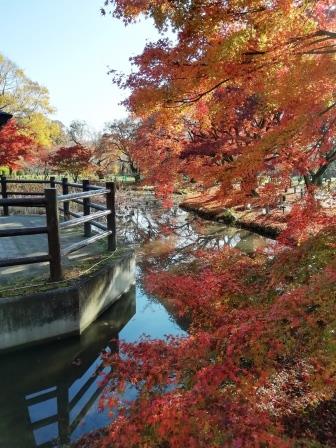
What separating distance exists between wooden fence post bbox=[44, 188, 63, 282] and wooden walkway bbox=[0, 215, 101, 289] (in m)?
0.29

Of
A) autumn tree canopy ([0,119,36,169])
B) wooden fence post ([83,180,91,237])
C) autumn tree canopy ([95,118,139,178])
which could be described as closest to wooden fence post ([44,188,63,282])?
wooden fence post ([83,180,91,237])

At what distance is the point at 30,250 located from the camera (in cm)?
729

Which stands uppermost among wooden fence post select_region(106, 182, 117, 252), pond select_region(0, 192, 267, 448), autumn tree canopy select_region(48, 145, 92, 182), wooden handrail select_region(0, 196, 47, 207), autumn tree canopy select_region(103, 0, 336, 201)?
autumn tree canopy select_region(103, 0, 336, 201)

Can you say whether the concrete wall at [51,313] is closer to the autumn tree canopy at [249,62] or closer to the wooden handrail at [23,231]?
the wooden handrail at [23,231]

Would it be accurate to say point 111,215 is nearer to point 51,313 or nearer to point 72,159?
point 51,313

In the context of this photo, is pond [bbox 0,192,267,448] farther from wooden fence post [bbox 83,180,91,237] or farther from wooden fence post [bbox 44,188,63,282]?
wooden fence post [bbox 83,180,91,237]

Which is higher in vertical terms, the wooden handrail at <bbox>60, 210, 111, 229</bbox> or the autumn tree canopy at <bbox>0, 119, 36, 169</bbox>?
the autumn tree canopy at <bbox>0, 119, 36, 169</bbox>

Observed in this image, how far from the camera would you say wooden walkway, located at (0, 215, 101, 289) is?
233 inches

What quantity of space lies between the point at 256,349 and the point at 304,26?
14.4ft

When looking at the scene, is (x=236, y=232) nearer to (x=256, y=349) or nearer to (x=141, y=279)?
(x=141, y=279)

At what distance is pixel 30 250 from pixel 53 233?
219 centimetres

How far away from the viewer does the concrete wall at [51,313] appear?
5070mm

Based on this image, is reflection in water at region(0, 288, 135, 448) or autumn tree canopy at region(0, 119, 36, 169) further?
autumn tree canopy at region(0, 119, 36, 169)

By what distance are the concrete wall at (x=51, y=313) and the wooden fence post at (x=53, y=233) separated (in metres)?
0.38
